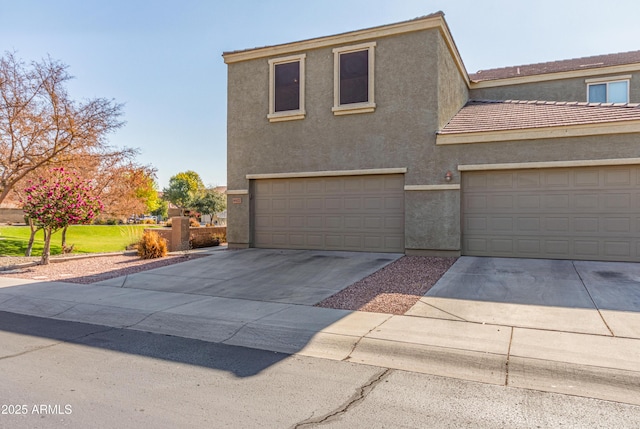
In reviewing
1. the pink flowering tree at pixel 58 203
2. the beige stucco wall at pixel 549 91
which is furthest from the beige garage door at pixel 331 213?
the beige stucco wall at pixel 549 91

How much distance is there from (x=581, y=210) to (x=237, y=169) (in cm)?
1074

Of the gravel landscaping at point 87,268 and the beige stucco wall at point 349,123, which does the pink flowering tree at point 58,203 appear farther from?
the beige stucco wall at point 349,123

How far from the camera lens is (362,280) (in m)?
9.81

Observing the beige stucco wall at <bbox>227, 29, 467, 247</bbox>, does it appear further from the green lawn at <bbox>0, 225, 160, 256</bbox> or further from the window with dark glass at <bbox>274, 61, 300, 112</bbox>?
the green lawn at <bbox>0, 225, 160, 256</bbox>

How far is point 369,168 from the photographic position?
13.3 m

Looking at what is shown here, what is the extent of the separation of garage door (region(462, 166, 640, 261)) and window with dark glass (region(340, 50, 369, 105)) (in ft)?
13.8

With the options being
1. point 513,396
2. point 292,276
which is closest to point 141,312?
point 292,276

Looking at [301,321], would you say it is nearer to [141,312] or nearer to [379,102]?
[141,312]

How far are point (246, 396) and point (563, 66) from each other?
67.0 feet

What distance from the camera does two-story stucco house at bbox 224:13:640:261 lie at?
11.3 m

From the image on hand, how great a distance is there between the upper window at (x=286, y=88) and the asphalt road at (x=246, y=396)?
10.2 m

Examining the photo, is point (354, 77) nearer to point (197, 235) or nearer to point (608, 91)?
point (197, 235)

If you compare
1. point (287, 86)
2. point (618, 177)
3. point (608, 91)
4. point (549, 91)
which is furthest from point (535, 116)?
point (287, 86)

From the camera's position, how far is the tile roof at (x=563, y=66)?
56.6 ft
